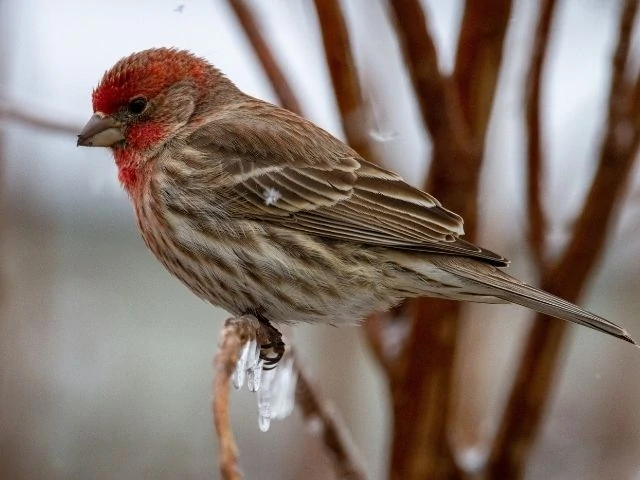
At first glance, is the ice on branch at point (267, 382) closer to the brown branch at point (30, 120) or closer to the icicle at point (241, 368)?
the icicle at point (241, 368)

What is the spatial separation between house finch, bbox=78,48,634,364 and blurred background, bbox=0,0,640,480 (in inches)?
7.6

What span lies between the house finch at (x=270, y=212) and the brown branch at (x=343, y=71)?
354mm

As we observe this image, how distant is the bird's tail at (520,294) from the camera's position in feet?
11.1

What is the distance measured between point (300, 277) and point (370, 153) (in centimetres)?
52

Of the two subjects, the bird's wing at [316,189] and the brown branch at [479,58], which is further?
the bird's wing at [316,189]

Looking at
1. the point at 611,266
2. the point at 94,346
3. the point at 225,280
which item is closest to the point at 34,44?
the point at 225,280

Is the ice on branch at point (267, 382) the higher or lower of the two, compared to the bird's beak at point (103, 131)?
lower

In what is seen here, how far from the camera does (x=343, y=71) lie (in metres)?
3.58

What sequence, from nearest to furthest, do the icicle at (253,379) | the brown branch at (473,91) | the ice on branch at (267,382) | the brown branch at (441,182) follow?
the ice on branch at (267,382), the icicle at (253,379), the brown branch at (441,182), the brown branch at (473,91)

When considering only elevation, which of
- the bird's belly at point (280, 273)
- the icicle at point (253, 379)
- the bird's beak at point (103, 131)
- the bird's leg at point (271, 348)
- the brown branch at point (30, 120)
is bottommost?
the icicle at point (253, 379)

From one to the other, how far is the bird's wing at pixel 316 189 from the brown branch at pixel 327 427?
0.70 meters

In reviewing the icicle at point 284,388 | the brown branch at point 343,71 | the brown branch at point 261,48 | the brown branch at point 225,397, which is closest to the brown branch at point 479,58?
the brown branch at point 343,71

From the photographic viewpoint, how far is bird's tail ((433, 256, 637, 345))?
11.1 ft

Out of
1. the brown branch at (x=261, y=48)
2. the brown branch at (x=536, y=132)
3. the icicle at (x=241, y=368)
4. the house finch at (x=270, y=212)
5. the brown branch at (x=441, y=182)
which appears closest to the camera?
the icicle at (x=241, y=368)
